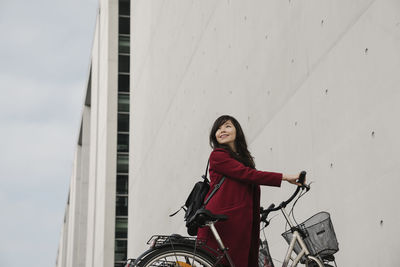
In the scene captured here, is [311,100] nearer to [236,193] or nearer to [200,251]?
[236,193]

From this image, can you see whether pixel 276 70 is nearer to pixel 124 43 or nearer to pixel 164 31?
pixel 164 31

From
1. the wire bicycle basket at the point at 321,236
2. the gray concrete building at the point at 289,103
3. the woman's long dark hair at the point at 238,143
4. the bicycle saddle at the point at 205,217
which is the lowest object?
the wire bicycle basket at the point at 321,236

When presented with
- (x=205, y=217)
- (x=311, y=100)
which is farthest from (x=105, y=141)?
(x=205, y=217)

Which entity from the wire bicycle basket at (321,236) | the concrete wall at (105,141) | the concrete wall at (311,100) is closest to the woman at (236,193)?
the wire bicycle basket at (321,236)

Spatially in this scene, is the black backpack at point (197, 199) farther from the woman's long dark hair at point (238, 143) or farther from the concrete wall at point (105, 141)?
the concrete wall at point (105, 141)

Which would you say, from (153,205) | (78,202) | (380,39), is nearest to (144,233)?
(153,205)

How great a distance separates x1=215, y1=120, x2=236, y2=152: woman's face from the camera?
5.08 metres

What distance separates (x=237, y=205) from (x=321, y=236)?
61 centimetres

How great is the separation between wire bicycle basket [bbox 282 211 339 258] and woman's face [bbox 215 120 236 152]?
0.82 metres

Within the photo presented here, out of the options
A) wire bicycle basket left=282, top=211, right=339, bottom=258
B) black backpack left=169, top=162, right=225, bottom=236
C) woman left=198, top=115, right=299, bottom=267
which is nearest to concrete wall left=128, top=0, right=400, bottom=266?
wire bicycle basket left=282, top=211, right=339, bottom=258

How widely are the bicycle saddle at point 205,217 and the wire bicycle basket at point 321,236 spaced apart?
620 mm

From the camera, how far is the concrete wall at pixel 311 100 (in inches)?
205

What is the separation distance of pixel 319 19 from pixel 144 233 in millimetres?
12052

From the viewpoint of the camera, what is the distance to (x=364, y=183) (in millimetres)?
5430
